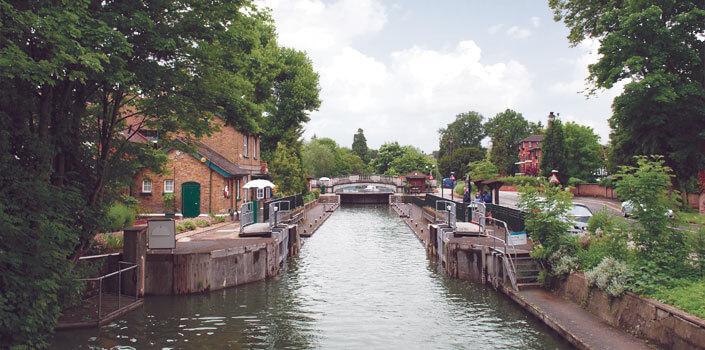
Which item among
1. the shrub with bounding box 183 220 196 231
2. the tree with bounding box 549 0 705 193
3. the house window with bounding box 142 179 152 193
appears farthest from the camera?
the house window with bounding box 142 179 152 193

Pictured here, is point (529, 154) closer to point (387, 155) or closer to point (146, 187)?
point (387, 155)

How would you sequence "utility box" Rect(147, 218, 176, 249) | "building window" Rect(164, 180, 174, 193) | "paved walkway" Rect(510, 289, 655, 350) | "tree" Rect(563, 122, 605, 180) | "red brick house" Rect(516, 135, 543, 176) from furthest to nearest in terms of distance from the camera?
"red brick house" Rect(516, 135, 543, 176) → "tree" Rect(563, 122, 605, 180) → "building window" Rect(164, 180, 174, 193) → "utility box" Rect(147, 218, 176, 249) → "paved walkway" Rect(510, 289, 655, 350)

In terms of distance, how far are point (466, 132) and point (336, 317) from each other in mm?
131669

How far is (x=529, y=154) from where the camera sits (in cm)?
10606

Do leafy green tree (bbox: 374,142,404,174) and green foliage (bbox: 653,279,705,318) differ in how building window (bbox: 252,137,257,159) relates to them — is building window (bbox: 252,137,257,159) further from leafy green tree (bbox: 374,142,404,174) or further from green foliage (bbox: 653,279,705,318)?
leafy green tree (bbox: 374,142,404,174)

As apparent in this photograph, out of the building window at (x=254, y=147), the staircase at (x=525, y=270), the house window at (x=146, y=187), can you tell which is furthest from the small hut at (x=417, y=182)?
the staircase at (x=525, y=270)

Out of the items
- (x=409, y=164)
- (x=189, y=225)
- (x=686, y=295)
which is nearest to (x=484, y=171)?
(x=189, y=225)

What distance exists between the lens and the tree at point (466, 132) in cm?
14012

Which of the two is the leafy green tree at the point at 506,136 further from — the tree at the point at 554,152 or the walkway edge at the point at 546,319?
the walkway edge at the point at 546,319

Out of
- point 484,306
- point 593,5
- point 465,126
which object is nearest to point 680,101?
point 593,5

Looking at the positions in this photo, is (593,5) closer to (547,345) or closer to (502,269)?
(502,269)

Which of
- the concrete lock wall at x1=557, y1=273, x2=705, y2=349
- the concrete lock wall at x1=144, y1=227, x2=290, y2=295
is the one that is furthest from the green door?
the concrete lock wall at x1=557, y1=273, x2=705, y2=349

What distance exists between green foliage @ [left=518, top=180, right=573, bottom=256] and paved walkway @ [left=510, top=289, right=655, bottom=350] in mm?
1579

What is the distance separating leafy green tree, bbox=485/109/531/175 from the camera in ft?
339
